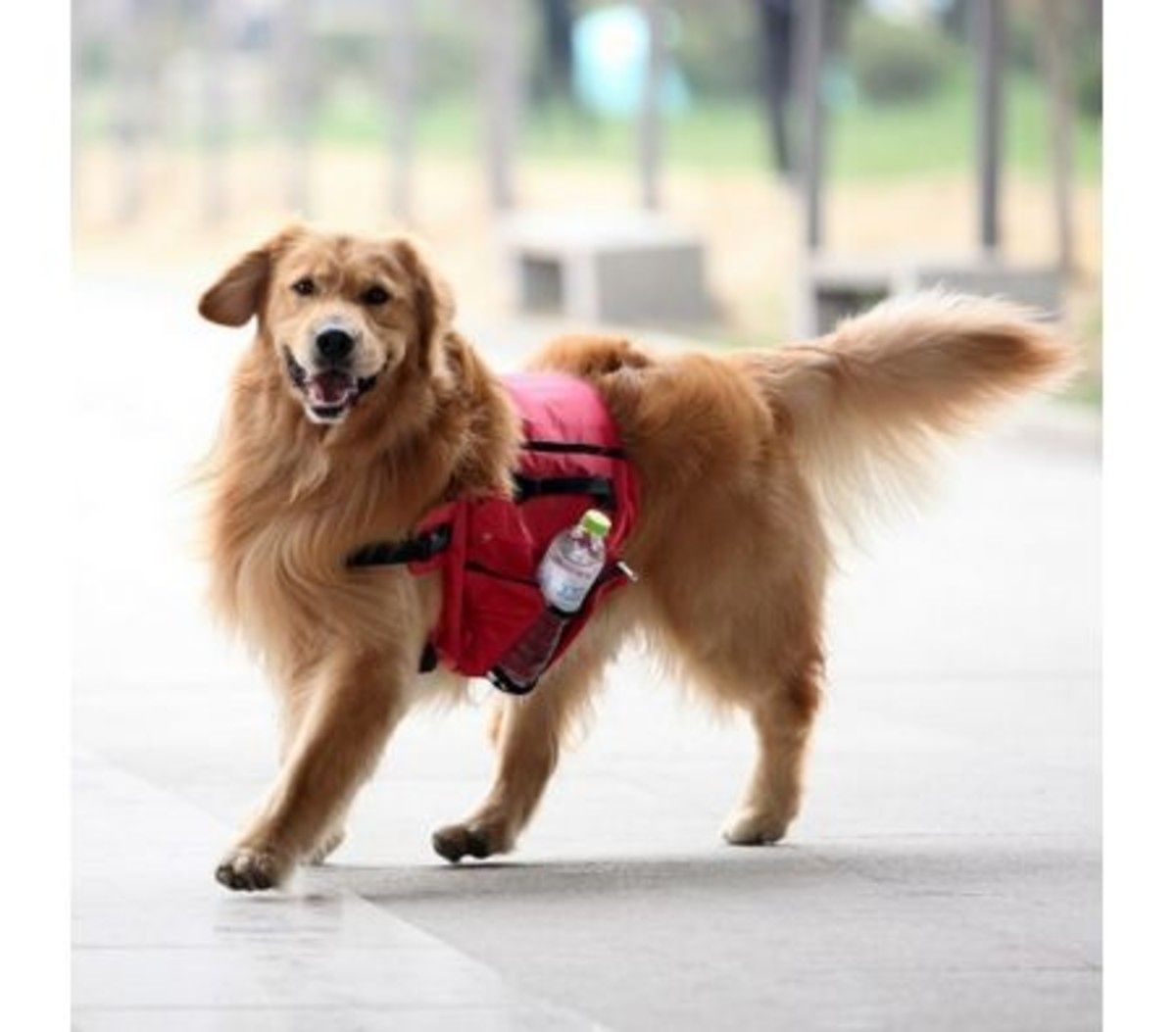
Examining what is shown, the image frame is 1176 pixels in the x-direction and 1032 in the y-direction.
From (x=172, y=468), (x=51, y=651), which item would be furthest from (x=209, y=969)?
(x=172, y=468)

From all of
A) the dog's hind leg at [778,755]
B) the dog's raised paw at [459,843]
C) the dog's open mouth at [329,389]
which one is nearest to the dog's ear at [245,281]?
the dog's open mouth at [329,389]

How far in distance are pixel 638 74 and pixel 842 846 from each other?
21.6m

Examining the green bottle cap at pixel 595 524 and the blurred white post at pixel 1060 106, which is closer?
the green bottle cap at pixel 595 524

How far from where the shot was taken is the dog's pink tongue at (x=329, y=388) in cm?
636

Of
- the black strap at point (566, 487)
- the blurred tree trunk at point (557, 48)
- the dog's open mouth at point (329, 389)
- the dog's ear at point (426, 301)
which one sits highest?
the blurred tree trunk at point (557, 48)

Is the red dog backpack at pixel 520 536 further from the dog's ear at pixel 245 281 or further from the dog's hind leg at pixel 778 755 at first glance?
the dog's ear at pixel 245 281

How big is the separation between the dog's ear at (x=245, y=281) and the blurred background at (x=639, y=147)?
1220 centimetres

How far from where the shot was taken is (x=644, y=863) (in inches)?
262

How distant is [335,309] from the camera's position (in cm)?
Answer: 634

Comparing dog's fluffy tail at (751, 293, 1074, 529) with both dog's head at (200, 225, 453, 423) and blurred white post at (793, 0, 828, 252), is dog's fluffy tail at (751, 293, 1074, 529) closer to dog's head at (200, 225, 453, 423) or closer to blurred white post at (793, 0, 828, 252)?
dog's head at (200, 225, 453, 423)

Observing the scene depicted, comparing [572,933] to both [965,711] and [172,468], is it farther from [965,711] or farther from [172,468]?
[172,468]

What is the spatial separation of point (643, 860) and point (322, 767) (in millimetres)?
786

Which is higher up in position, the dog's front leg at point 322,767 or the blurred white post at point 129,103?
the blurred white post at point 129,103

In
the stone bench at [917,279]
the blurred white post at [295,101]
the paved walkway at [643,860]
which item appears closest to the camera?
the paved walkway at [643,860]
